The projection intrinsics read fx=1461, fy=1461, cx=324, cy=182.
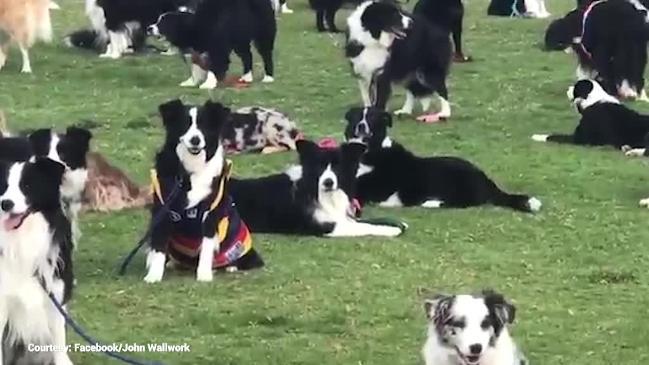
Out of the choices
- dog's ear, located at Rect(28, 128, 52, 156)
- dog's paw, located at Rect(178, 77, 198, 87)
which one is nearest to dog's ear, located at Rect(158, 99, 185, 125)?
dog's ear, located at Rect(28, 128, 52, 156)

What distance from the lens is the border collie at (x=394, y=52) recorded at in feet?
39.1

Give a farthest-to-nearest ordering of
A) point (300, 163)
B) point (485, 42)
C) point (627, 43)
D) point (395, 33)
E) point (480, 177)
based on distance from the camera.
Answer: point (485, 42), point (627, 43), point (395, 33), point (480, 177), point (300, 163)

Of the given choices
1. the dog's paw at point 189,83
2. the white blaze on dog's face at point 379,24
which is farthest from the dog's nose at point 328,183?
the dog's paw at point 189,83

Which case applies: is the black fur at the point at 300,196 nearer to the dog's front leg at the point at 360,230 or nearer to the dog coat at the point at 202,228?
the dog's front leg at the point at 360,230

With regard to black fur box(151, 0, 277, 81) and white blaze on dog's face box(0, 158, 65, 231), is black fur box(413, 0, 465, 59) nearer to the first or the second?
black fur box(151, 0, 277, 81)

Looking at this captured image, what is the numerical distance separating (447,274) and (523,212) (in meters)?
1.63

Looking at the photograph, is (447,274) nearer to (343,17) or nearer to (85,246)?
(85,246)

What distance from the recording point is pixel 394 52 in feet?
39.3

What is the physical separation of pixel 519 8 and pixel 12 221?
599 inches

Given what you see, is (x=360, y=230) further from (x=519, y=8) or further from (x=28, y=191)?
(x=519, y=8)

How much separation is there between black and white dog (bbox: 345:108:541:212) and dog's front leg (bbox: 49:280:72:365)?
12.7 feet

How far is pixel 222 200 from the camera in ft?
23.7

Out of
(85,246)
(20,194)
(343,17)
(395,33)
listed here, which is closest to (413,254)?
(85,246)

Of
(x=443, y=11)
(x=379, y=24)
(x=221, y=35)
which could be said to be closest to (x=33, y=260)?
(x=379, y=24)
